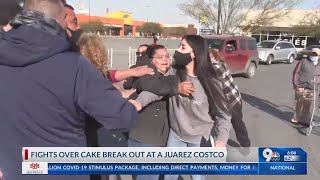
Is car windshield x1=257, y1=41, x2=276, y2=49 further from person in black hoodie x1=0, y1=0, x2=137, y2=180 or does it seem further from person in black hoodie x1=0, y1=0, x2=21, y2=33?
person in black hoodie x1=0, y1=0, x2=137, y2=180

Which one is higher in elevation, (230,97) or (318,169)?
(230,97)

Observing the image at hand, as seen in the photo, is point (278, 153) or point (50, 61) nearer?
point (50, 61)

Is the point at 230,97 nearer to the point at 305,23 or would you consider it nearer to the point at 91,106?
the point at 91,106

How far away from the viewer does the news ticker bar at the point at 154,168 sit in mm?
2104

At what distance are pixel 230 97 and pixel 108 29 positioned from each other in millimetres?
76899

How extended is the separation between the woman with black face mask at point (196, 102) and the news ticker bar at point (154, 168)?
0.58m

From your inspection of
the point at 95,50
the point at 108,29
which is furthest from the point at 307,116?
the point at 108,29

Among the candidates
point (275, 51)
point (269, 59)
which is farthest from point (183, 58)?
point (275, 51)

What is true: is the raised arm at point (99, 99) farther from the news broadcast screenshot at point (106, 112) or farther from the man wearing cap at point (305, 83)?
the man wearing cap at point (305, 83)

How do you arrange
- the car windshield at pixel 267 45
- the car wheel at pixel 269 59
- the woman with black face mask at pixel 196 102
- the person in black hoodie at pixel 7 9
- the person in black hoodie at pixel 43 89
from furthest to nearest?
the car windshield at pixel 267 45
the car wheel at pixel 269 59
the woman with black face mask at pixel 196 102
the person in black hoodie at pixel 7 9
the person in black hoodie at pixel 43 89

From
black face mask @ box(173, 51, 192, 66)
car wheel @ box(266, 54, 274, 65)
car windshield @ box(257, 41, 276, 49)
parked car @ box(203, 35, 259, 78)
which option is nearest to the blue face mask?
black face mask @ box(173, 51, 192, 66)

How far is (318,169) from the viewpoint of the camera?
529 cm

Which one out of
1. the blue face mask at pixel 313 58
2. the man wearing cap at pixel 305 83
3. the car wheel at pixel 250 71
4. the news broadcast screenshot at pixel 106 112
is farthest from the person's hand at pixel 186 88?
the car wheel at pixel 250 71

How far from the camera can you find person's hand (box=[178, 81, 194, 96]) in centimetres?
313
